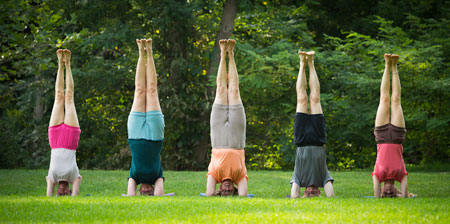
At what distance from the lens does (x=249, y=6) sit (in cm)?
1820

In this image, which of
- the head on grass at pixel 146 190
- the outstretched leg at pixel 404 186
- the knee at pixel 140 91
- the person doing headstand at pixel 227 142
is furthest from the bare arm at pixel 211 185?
the outstretched leg at pixel 404 186

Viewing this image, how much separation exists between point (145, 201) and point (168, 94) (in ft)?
41.1

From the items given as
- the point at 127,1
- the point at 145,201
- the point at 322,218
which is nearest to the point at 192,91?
the point at 127,1

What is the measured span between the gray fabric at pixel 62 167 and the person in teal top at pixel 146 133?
2.83 feet

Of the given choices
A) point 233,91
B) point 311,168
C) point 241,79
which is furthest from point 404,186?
point 241,79

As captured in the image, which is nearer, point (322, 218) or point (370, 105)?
point (322, 218)

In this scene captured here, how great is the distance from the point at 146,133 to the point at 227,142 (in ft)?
3.88

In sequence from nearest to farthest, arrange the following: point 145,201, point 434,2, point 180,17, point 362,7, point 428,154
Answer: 1. point 145,201
2. point 180,17
3. point 428,154
4. point 434,2
5. point 362,7

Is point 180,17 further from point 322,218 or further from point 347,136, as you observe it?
point 322,218

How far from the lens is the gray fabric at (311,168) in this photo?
301 inches

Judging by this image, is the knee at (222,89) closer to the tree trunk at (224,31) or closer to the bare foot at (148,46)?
the bare foot at (148,46)

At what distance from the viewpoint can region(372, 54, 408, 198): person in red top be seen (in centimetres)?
772

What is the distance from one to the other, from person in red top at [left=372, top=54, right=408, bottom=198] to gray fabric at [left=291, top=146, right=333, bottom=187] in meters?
0.80

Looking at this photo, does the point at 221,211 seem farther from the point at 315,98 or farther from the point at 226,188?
the point at 315,98
